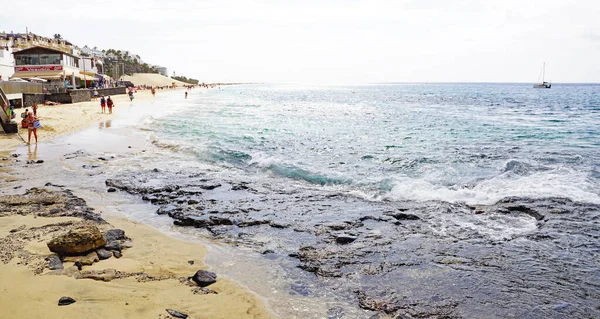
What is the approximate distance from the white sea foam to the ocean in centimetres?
6

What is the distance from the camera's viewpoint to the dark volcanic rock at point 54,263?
646 cm

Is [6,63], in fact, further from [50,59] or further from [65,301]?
[65,301]

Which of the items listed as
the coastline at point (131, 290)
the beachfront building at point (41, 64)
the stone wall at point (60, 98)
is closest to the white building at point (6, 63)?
the beachfront building at point (41, 64)

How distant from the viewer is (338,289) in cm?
666

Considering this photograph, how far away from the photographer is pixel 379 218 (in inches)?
410

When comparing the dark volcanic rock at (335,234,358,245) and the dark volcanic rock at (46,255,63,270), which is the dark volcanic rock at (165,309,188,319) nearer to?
the dark volcanic rock at (46,255,63,270)

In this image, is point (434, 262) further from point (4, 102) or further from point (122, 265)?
point (4, 102)

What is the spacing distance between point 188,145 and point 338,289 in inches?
695

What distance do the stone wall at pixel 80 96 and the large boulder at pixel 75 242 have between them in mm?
41450

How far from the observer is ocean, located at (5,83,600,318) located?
6602 mm

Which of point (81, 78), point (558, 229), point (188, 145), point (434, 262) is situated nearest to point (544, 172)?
point (558, 229)

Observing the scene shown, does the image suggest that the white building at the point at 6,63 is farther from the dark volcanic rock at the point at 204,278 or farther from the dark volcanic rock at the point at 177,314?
the dark volcanic rock at the point at 177,314

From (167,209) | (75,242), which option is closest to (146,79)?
(167,209)

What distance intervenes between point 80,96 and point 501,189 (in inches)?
1786
